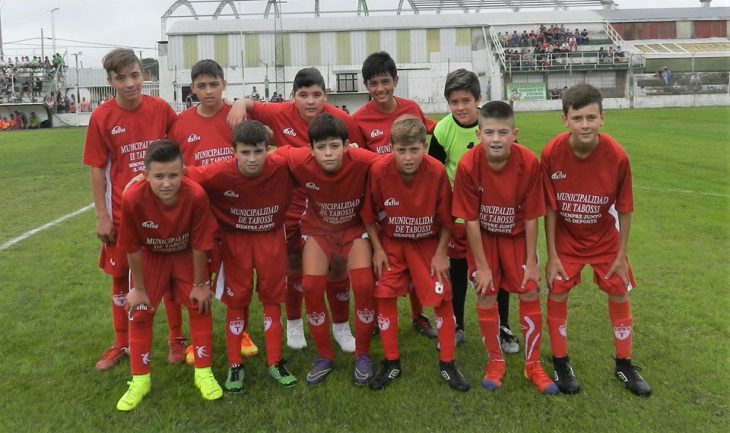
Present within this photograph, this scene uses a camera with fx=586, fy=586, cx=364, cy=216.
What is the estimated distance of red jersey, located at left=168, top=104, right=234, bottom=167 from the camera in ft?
12.4

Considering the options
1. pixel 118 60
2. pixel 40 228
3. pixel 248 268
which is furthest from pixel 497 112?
pixel 40 228

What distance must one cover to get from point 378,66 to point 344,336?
1.83m

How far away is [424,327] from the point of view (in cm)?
423

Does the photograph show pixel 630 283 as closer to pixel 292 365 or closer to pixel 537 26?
pixel 292 365

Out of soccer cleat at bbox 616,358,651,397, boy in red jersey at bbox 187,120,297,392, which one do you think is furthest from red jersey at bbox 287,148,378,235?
soccer cleat at bbox 616,358,651,397

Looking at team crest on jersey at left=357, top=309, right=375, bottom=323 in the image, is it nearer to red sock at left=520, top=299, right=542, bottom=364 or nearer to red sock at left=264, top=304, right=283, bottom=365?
red sock at left=264, top=304, right=283, bottom=365

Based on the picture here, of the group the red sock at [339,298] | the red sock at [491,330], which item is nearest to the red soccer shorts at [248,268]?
the red sock at [339,298]

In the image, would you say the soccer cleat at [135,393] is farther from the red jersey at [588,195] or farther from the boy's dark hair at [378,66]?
the red jersey at [588,195]

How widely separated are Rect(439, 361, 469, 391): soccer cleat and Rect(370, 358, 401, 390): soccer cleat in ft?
0.85

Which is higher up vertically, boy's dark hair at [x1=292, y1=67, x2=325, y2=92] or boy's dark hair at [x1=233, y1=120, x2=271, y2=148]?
boy's dark hair at [x1=292, y1=67, x2=325, y2=92]

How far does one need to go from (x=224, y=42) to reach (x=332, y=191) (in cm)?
4318

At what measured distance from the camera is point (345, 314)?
13.3ft

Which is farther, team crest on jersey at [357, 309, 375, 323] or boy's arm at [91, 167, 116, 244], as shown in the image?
boy's arm at [91, 167, 116, 244]

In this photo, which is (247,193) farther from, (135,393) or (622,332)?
(622,332)
